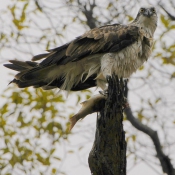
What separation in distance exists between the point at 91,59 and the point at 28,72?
780mm

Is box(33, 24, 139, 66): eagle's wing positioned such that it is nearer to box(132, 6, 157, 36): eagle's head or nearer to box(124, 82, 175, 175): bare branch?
box(132, 6, 157, 36): eagle's head

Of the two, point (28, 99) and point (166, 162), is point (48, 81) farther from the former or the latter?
point (166, 162)

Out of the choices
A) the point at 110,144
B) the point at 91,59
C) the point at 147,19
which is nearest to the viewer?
the point at 110,144

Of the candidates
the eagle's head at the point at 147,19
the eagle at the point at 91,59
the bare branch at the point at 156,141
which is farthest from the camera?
the bare branch at the point at 156,141

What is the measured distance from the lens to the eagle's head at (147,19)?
7.98m

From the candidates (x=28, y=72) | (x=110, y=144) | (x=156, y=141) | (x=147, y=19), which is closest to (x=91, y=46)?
(x=28, y=72)

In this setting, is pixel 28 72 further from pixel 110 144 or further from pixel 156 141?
pixel 156 141

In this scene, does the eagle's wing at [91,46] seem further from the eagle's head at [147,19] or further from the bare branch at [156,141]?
the bare branch at [156,141]

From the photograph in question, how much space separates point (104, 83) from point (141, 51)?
61cm

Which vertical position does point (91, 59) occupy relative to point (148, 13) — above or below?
below

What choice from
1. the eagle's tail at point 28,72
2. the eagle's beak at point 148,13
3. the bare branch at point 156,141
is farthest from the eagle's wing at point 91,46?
the bare branch at point 156,141

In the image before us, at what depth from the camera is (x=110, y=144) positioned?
6.07 metres

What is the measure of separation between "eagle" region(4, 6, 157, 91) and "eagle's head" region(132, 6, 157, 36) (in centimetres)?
11

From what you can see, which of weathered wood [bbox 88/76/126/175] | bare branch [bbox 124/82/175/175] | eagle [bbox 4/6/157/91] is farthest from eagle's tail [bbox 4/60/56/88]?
bare branch [bbox 124/82/175/175]
